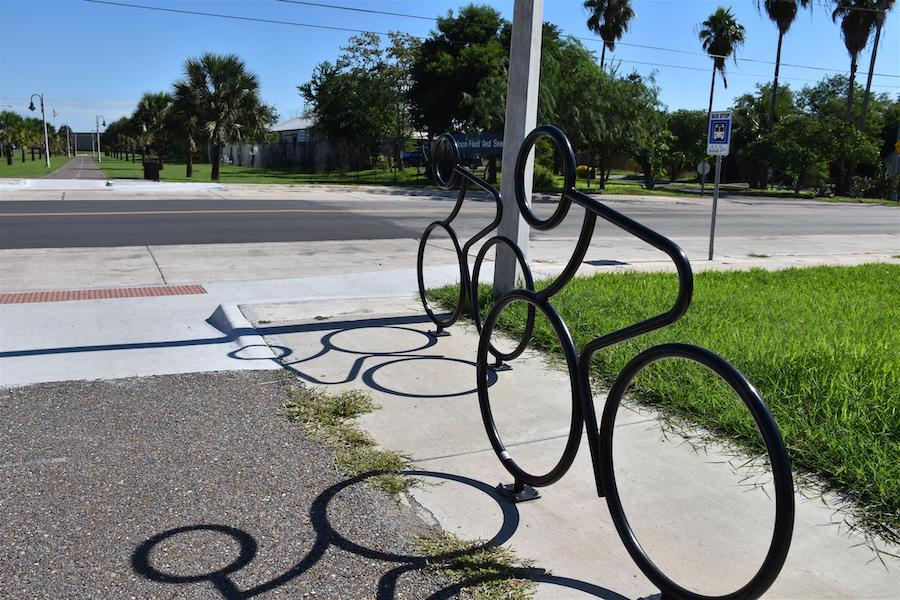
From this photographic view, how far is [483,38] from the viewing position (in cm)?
3472

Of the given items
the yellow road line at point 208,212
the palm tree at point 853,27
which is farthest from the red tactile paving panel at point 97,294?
the palm tree at point 853,27

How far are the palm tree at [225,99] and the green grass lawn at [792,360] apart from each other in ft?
95.5

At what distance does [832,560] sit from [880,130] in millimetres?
59767

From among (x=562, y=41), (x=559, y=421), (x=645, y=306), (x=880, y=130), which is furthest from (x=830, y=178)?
(x=559, y=421)

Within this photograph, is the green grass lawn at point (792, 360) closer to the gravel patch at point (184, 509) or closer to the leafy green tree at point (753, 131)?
the gravel patch at point (184, 509)

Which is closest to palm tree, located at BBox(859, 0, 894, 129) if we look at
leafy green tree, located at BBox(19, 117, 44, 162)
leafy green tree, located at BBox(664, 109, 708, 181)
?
leafy green tree, located at BBox(664, 109, 708, 181)

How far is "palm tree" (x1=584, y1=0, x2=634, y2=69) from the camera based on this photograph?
157 ft

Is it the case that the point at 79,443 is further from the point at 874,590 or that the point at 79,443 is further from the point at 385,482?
the point at 874,590

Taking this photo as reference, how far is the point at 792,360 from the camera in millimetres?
5094

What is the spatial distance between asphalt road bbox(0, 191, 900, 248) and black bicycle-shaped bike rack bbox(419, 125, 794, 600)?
10.2 meters

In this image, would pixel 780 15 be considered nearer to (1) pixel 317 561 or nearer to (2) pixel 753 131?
(2) pixel 753 131

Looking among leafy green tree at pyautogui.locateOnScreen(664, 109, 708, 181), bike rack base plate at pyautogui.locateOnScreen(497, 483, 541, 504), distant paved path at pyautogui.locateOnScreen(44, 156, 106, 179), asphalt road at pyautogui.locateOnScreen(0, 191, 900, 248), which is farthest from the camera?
leafy green tree at pyautogui.locateOnScreen(664, 109, 708, 181)

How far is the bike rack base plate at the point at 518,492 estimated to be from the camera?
11.3 ft

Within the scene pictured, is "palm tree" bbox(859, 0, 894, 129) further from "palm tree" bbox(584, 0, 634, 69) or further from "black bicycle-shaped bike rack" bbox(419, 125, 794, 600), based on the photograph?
"black bicycle-shaped bike rack" bbox(419, 125, 794, 600)
